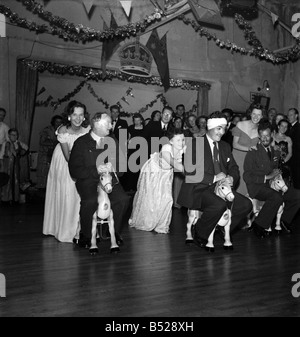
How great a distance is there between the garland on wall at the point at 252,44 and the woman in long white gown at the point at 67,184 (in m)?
6.79

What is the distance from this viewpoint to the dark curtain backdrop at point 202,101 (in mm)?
12312

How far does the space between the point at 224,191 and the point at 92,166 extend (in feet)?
4.27

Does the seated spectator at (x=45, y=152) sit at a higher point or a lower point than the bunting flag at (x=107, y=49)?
lower

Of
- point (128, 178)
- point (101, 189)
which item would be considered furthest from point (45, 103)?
point (101, 189)

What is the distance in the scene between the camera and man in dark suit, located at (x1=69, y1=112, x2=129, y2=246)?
475cm

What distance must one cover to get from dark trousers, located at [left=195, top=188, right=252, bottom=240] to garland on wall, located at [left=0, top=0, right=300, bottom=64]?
222 inches

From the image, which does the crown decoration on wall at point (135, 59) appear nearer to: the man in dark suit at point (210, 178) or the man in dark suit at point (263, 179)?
the man in dark suit at point (263, 179)

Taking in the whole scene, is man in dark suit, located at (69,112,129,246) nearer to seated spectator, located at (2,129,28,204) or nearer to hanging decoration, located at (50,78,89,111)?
seated spectator, located at (2,129,28,204)

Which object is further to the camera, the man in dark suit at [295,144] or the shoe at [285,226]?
the man in dark suit at [295,144]

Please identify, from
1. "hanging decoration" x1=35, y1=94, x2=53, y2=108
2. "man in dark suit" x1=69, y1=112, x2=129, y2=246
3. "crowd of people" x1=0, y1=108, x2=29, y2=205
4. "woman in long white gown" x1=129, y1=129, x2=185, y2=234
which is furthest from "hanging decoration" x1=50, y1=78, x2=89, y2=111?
"man in dark suit" x1=69, y1=112, x2=129, y2=246

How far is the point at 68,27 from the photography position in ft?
30.7

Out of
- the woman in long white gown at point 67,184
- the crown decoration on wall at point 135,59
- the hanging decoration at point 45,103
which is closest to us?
the woman in long white gown at point 67,184

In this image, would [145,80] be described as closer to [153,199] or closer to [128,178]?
[128,178]

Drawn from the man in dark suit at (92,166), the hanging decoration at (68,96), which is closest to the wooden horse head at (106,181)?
the man in dark suit at (92,166)
